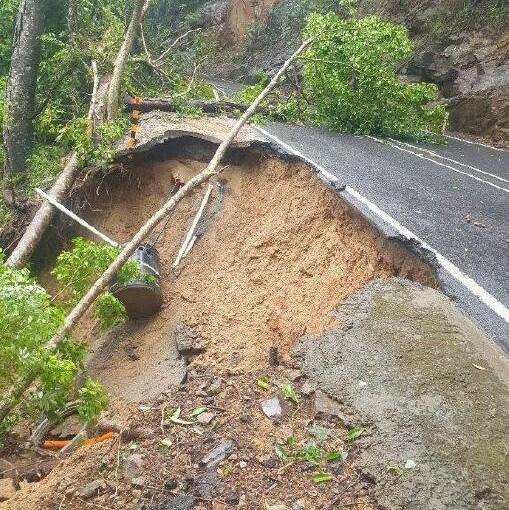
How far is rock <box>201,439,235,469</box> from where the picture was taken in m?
3.88

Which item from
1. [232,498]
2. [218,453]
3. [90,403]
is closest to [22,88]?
[90,403]

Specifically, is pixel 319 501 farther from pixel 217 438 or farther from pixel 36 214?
pixel 36 214

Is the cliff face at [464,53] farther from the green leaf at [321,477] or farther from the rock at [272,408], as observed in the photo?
the green leaf at [321,477]

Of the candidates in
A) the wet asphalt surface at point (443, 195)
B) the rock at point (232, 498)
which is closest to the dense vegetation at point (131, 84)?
the wet asphalt surface at point (443, 195)

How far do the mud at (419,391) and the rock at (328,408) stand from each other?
58 millimetres

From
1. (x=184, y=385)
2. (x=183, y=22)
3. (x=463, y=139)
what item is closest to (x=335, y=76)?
(x=463, y=139)

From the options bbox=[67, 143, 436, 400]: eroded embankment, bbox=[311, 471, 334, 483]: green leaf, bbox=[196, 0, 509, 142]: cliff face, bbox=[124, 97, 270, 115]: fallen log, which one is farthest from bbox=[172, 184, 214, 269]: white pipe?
bbox=[196, 0, 509, 142]: cliff face

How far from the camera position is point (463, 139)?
1521 centimetres

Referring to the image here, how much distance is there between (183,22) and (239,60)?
3353 mm

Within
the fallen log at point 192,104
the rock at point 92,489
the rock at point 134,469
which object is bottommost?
the rock at point 92,489

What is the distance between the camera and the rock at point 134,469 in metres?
3.86

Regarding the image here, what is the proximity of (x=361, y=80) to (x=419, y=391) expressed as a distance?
9642 mm

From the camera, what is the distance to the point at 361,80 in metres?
12.1

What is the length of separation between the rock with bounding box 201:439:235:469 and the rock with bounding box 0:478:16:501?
1.73 metres
